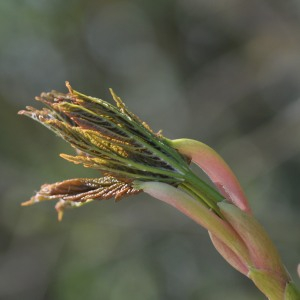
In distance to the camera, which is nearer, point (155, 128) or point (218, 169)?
point (218, 169)

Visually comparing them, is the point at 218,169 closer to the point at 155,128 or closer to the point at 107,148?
the point at 107,148

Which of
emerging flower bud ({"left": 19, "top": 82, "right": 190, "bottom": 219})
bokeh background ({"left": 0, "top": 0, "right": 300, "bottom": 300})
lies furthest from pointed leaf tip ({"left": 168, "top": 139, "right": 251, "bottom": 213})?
bokeh background ({"left": 0, "top": 0, "right": 300, "bottom": 300})

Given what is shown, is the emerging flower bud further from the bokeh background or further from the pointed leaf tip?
the bokeh background

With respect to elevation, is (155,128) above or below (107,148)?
above

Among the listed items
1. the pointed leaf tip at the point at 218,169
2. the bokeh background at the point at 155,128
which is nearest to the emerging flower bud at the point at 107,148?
the pointed leaf tip at the point at 218,169

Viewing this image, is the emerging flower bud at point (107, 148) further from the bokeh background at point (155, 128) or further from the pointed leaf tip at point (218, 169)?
the bokeh background at point (155, 128)

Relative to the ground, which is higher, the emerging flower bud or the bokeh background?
the bokeh background

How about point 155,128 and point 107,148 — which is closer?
point 107,148

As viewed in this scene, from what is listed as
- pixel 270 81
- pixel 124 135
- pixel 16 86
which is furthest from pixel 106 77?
pixel 124 135

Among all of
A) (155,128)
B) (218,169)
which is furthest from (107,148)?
(155,128)
